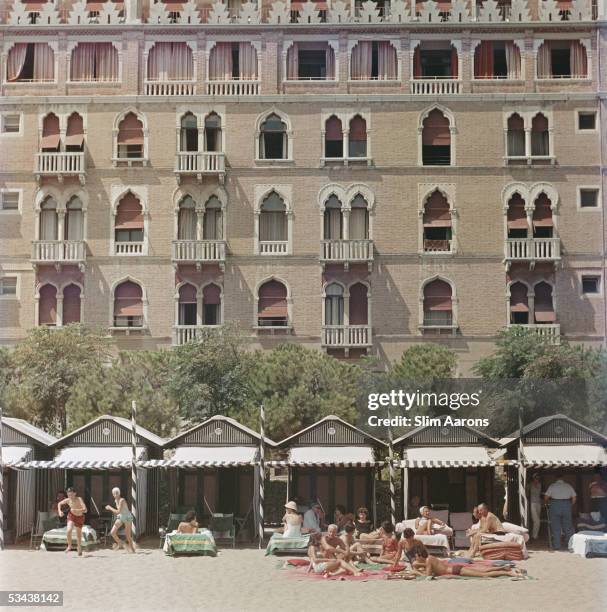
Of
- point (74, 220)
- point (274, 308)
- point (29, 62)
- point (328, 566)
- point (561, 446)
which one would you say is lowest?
point (328, 566)

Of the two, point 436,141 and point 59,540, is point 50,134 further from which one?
point 59,540

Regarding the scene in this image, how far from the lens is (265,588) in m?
12.9

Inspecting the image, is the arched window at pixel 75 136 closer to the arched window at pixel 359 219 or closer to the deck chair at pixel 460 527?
the arched window at pixel 359 219

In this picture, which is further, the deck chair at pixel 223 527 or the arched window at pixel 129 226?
the arched window at pixel 129 226

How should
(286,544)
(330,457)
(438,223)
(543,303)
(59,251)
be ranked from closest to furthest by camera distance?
(286,544) < (330,457) < (543,303) < (59,251) < (438,223)

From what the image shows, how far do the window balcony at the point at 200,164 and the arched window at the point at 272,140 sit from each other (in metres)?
0.59

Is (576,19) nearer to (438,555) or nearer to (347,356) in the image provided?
(347,356)

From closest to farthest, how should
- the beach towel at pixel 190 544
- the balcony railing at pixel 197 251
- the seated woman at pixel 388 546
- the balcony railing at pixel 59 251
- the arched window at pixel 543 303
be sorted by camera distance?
the seated woman at pixel 388 546, the beach towel at pixel 190 544, the arched window at pixel 543 303, the balcony railing at pixel 59 251, the balcony railing at pixel 197 251

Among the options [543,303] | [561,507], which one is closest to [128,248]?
[543,303]

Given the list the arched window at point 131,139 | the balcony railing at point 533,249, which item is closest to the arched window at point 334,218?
the balcony railing at point 533,249

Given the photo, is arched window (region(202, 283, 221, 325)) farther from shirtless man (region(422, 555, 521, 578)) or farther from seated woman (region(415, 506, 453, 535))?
shirtless man (region(422, 555, 521, 578))

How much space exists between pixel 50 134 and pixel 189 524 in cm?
580

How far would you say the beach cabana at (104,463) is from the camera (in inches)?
636

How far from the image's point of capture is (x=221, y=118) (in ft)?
55.3
